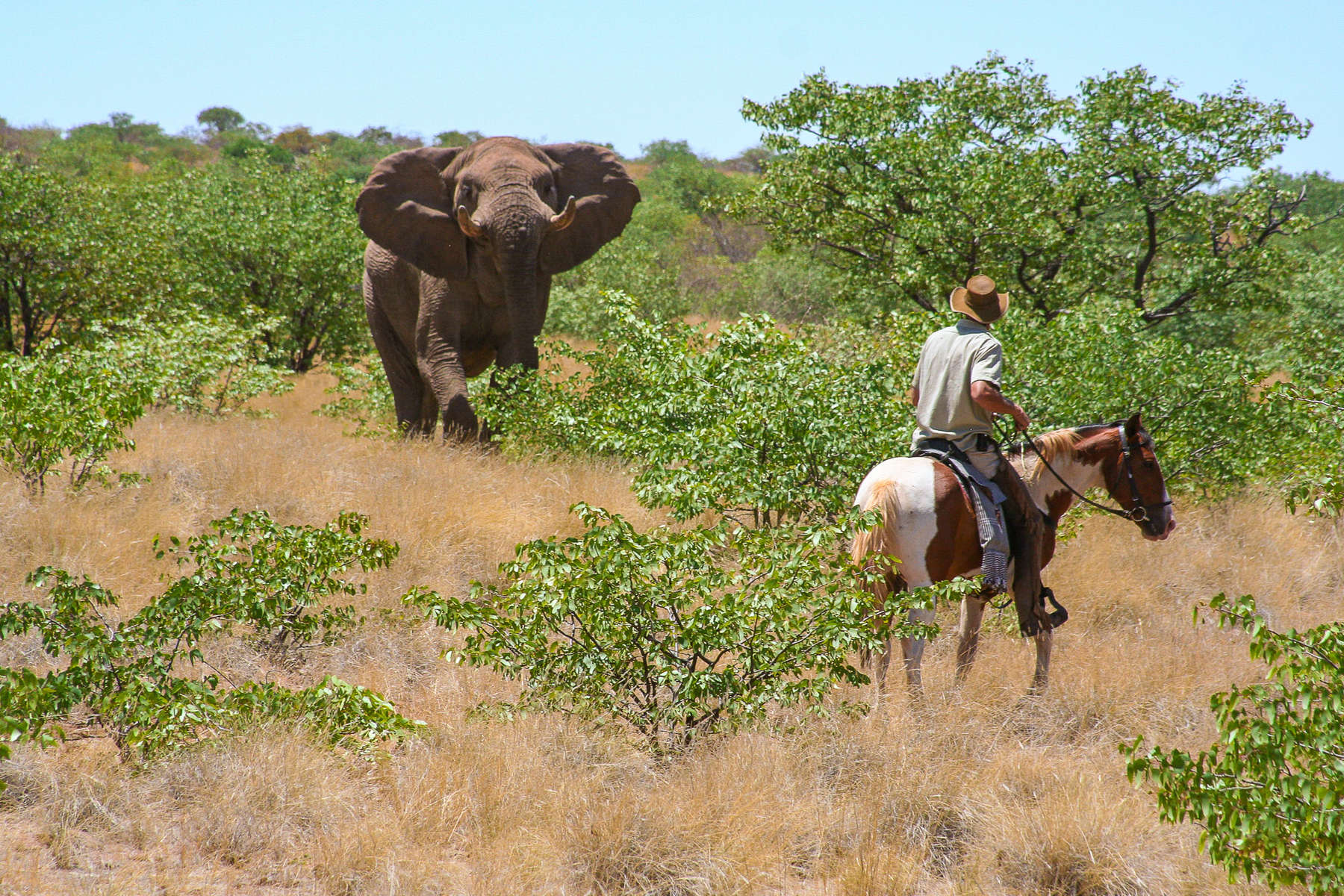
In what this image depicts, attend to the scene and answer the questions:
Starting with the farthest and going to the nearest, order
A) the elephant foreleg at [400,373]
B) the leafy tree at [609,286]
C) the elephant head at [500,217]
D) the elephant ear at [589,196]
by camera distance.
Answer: the leafy tree at [609,286], the elephant foreleg at [400,373], the elephant ear at [589,196], the elephant head at [500,217]

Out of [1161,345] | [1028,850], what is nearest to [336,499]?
[1028,850]

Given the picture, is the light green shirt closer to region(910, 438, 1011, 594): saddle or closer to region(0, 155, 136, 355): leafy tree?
region(910, 438, 1011, 594): saddle

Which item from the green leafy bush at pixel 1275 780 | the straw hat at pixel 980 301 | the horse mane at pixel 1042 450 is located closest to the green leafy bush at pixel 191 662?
the green leafy bush at pixel 1275 780

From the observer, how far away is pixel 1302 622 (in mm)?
6973

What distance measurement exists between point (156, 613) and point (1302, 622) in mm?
6708

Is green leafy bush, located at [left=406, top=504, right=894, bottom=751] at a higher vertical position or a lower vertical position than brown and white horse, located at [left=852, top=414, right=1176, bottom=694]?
lower

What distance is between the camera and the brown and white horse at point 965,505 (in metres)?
4.84

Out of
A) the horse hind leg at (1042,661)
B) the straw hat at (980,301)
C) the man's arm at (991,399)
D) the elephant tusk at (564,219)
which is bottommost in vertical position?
the horse hind leg at (1042,661)

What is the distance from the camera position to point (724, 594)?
4562 mm

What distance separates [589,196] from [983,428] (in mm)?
6515

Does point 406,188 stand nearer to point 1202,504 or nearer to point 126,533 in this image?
point 126,533

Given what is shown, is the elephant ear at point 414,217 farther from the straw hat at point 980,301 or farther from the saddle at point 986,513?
the saddle at point 986,513

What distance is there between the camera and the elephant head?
379 inches

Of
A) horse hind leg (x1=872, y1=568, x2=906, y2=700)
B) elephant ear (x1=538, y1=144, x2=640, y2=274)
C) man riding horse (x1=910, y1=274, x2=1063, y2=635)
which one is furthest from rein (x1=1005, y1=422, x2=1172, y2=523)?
elephant ear (x1=538, y1=144, x2=640, y2=274)
